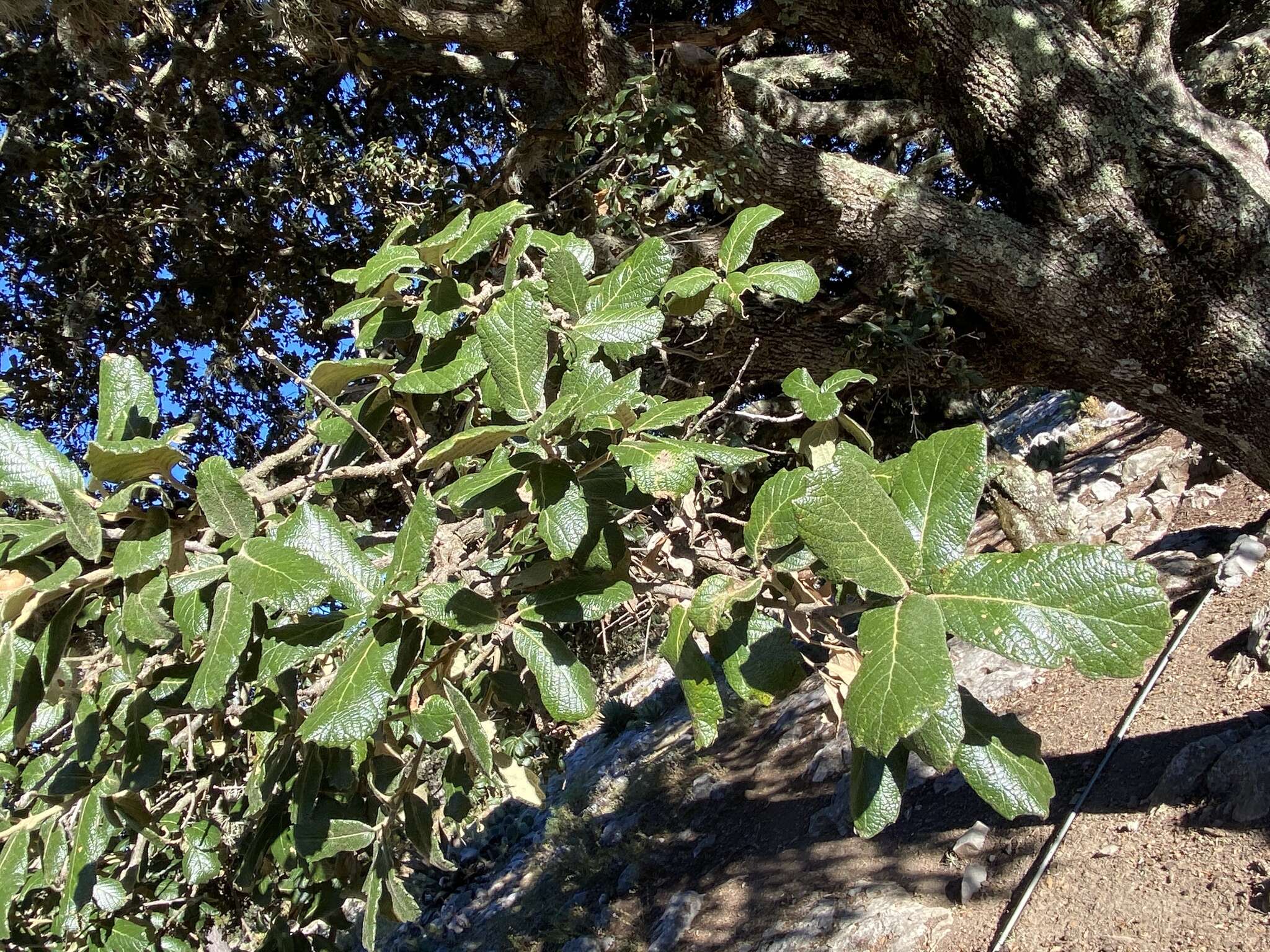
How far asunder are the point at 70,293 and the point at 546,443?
3861mm

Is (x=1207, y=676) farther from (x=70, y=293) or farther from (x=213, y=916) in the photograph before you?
(x=70, y=293)

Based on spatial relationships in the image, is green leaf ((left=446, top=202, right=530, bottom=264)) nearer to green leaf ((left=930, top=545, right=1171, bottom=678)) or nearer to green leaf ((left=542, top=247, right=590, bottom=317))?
green leaf ((left=542, top=247, right=590, bottom=317))

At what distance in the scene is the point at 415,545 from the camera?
0.88 metres

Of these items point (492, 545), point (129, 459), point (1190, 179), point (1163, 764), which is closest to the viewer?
point (129, 459)

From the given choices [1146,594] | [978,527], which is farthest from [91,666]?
[978,527]

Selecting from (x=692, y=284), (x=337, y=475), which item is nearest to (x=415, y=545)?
(x=337, y=475)

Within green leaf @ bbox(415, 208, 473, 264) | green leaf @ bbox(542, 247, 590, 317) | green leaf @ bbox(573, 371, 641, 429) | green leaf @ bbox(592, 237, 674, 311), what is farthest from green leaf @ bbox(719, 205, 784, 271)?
green leaf @ bbox(573, 371, 641, 429)

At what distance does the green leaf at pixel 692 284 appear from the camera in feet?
4.18

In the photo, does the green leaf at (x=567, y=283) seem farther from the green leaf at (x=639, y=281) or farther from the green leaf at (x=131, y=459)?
the green leaf at (x=131, y=459)

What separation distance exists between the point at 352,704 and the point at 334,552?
0.16 meters

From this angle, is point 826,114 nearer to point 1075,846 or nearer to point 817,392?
point 1075,846

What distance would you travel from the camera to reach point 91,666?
1311 millimetres

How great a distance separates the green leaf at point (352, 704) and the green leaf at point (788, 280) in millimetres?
758

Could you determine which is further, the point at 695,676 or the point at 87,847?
the point at 87,847
